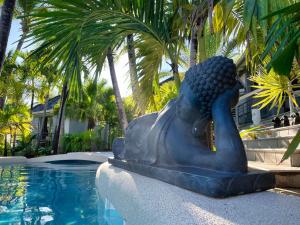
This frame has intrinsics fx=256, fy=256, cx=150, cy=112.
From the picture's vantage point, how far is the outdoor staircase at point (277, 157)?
122 inches

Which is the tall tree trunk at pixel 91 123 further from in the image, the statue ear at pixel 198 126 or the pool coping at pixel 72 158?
the statue ear at pixel 198 126

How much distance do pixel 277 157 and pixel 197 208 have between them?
9.35 feet

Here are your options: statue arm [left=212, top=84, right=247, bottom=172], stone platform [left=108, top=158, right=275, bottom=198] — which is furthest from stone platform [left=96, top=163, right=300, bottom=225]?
statue arm [left=212, top=84, right=247, bottom=172]

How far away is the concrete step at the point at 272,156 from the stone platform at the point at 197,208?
1.95m

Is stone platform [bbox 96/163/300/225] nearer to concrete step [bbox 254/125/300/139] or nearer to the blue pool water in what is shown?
the blue pool water

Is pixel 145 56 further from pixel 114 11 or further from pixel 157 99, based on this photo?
pixel 157 99

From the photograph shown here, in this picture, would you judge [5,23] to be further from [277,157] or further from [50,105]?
[50,105]

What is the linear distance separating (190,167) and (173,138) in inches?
13.1

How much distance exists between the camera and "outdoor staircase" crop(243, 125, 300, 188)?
3.09m

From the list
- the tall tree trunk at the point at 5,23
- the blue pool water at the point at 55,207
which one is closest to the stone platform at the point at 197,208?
the blue pool water at the point at 55,207

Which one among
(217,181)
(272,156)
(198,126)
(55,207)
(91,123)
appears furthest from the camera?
(91,123)

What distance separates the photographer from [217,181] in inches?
72.0

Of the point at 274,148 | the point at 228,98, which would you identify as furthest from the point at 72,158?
the point at 228,98

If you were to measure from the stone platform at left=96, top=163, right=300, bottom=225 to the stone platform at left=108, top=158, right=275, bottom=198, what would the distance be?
0.05 meters
